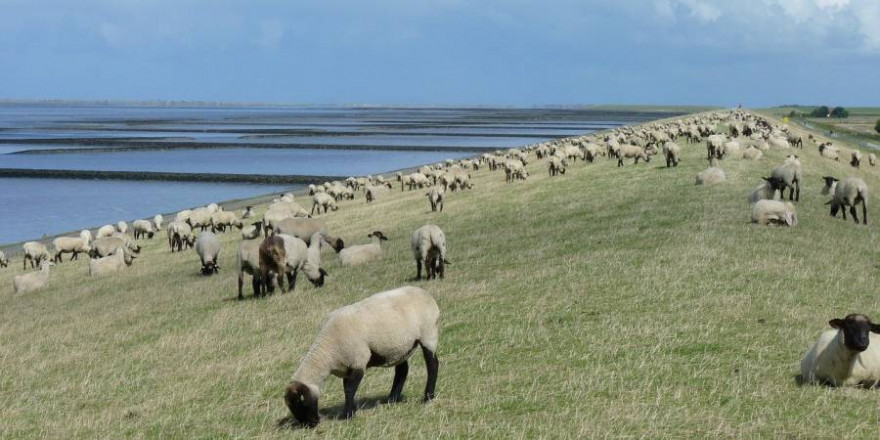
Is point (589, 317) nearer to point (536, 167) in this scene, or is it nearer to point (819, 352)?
point (819, 352)

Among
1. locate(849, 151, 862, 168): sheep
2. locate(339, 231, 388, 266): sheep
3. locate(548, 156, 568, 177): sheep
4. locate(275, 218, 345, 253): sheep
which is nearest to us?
locate(339, 231, 388, 266): sheep

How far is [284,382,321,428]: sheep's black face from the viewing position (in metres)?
10.4

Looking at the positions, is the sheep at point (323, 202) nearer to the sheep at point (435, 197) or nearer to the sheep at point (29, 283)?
the sheep at point (435, 197)

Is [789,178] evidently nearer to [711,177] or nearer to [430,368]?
[711,177]

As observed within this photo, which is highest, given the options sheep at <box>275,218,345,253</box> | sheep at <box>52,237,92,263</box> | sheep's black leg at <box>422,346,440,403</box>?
sheep's black leg at <box>422,346,440,403</box>

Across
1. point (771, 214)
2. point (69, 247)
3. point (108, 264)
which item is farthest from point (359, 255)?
point (69, 247)

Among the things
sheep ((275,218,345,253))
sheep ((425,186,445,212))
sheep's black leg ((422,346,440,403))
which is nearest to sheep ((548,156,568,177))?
sheep ((425,186,445,212))

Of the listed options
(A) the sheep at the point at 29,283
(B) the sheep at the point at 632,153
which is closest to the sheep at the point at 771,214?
Answer: (B) the sheep at the point at 632,153

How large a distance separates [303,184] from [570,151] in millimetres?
29309

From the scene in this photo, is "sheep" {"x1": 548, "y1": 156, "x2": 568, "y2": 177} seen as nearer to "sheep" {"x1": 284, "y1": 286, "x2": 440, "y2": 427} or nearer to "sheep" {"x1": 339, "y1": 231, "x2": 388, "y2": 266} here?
"sheep" {"x1": 339, "y1": 231, "x2": 388, "y2": 266}

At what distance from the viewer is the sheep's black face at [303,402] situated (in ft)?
34.0

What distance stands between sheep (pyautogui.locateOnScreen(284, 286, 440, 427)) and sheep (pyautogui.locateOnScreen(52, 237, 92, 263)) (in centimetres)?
3548

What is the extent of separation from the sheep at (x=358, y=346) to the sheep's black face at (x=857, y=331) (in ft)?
17.0

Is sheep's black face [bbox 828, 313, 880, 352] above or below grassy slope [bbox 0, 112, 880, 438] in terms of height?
above
